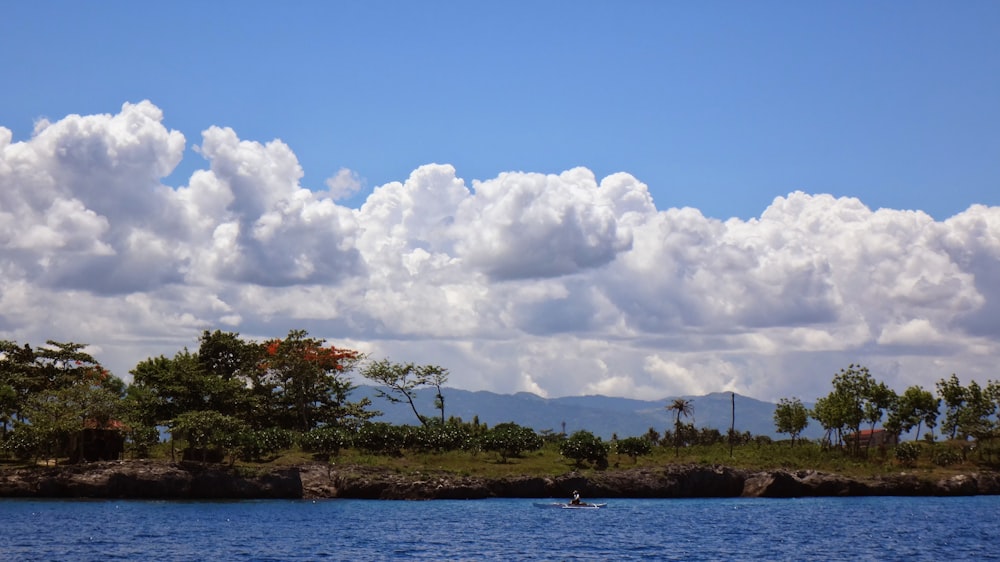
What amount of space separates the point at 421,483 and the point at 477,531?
36471 mm

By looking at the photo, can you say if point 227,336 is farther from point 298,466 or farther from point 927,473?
point 927,473

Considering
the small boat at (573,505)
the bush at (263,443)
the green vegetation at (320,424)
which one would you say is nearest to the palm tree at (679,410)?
the green vegetation at (320,424)

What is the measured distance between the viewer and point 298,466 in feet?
348

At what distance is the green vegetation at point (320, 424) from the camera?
335 feet

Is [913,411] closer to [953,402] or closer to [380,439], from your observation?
[953,402]

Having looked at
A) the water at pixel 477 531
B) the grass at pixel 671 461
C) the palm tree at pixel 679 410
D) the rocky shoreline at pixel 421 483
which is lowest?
the water at pixel 477 531

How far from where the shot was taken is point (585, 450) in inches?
4759

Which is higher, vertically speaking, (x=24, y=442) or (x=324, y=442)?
(x=324, y=442)

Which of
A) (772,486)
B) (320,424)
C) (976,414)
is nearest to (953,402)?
(976,414)

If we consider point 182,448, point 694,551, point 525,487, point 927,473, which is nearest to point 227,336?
point 182,448

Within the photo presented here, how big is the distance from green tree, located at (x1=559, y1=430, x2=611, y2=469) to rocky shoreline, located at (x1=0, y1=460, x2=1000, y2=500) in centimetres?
484

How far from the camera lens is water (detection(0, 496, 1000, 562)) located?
58.7m

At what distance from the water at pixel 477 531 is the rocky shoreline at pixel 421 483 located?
15.3 ft

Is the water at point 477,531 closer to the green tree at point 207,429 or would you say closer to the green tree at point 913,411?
the green tree at point 207,429
